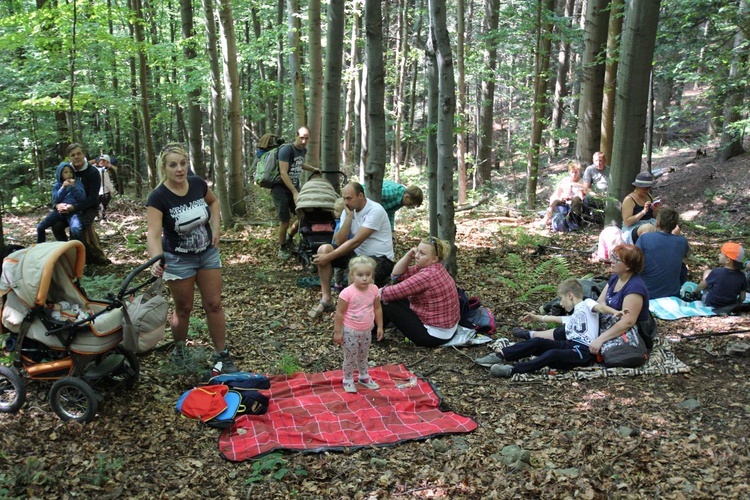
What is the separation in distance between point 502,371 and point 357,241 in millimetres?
2291

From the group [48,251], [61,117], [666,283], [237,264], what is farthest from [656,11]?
[61,117]

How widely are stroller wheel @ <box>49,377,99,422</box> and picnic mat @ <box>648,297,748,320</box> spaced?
5.79m

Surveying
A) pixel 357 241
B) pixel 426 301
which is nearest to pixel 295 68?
pixel 357 241

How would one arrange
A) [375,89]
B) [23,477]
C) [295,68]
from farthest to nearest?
[295,68], [375,89], [23,477]

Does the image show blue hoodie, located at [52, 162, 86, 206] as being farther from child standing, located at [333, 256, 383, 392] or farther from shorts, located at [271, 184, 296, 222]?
child standing, located at [333, 256, 383, 392]

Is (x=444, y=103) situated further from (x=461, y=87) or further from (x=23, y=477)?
A: (x=461, y=87)

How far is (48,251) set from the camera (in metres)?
4.18

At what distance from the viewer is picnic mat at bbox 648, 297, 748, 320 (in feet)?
20.9

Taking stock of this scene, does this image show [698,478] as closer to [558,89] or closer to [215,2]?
[215,2]

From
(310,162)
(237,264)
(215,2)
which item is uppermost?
(215,2)

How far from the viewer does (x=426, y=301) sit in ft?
18.8

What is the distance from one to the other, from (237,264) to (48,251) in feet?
15.0

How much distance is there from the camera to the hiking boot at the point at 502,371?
5117mm

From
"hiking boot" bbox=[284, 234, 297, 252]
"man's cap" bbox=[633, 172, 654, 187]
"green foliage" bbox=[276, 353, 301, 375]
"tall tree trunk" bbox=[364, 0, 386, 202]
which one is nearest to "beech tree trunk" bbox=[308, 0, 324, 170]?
"hiking boot" bbox=[284, 234, 297, 252]
